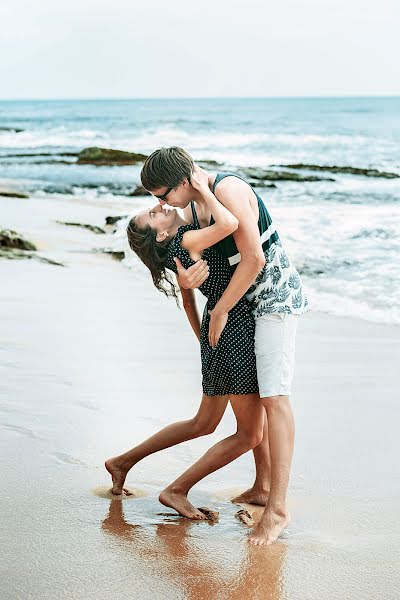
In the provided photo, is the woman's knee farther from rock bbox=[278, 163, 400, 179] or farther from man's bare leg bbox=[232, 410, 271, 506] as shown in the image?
rock bbox=[278, 163, 400, 179]

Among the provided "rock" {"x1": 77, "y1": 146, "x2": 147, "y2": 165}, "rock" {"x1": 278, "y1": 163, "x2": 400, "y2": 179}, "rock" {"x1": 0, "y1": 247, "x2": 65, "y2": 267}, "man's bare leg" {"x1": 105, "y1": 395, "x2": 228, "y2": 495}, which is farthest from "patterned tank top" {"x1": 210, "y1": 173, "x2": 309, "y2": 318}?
"rock" {"x1": 77, "y1": 146, "x2": 147, "y2": 165}

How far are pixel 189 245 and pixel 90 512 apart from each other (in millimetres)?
1129

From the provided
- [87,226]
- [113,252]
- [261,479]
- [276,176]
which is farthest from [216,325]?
[276,176]

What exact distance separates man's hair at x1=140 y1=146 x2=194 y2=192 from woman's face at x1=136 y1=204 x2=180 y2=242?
0.69 feet

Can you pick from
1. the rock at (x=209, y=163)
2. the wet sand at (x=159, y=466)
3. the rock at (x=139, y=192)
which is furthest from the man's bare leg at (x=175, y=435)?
the rock at (x=209, y=163)

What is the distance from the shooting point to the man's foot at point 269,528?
351cm

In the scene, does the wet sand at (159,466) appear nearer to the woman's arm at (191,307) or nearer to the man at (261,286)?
the man at (261,286)

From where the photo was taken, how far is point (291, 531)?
3652 mm

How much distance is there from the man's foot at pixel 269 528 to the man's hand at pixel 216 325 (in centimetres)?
69

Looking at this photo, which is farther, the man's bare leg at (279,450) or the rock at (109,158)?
the rock at (109,158)

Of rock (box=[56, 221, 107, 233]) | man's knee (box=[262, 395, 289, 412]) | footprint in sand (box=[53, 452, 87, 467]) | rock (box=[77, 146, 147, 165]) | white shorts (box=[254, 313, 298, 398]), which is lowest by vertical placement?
rock (box=[77, 146, 147, 165])

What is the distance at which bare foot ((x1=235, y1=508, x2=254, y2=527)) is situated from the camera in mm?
3736

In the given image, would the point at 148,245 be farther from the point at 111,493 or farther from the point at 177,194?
the point at 111,493

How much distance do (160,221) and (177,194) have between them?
0.20 meters
